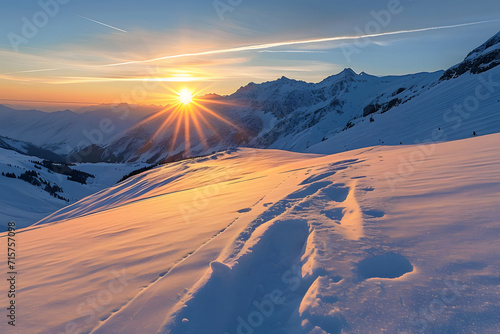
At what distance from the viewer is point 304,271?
11.3 ft

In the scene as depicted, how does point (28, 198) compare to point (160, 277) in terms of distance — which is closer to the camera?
point (160, 277)

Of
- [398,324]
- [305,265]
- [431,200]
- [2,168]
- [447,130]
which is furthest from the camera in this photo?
[2,168]

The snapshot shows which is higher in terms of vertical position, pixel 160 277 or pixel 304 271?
pixel 160 277

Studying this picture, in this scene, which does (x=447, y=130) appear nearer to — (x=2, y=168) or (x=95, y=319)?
(x=95, y=319)

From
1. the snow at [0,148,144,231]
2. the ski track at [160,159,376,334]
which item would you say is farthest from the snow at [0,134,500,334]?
the snow at [0,148,144,231]

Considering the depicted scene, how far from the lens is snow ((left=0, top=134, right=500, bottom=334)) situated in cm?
245

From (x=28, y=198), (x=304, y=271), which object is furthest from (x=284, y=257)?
(x=28, y=198)

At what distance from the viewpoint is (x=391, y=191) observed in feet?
18.5

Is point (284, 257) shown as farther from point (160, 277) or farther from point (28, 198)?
point (28, 198)

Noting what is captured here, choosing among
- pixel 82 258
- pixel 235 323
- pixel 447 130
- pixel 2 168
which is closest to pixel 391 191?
pixel 235 323

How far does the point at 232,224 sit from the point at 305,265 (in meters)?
2.26

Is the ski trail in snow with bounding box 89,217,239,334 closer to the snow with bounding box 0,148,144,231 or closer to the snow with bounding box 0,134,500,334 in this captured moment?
the snow with bounding box 0,134,500,334

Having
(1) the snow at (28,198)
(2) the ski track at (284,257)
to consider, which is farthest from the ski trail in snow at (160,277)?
(1) the snow at (28,198)

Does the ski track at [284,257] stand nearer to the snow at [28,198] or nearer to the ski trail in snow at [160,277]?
the ski trail in snow at [160,277]
